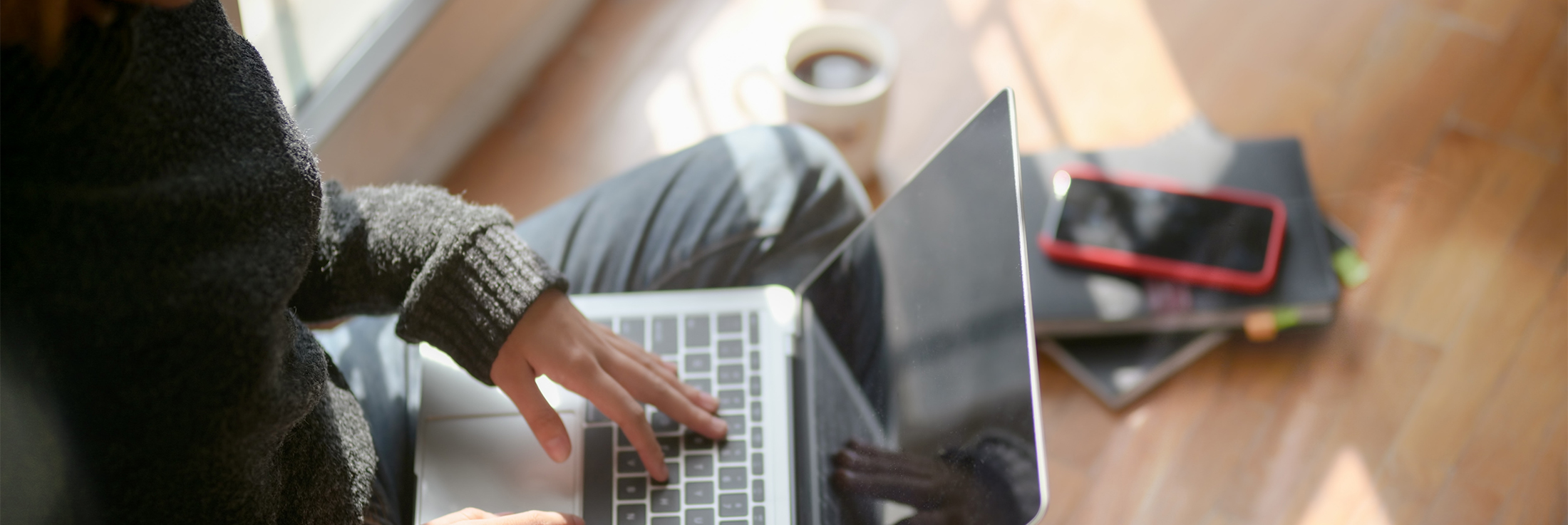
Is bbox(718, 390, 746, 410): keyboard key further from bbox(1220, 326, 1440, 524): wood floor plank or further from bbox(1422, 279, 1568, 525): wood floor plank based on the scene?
bbox(1422, 279, 1568, 525): wood floor plank

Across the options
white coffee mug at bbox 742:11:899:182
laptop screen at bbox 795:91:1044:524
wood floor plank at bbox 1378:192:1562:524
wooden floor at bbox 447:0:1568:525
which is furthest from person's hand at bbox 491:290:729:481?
wood floor plank at bbox 1378:192:1562:524

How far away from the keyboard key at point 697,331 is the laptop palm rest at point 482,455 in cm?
10

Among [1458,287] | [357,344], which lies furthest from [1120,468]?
[357,344]

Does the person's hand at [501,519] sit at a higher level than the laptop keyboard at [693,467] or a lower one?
lower

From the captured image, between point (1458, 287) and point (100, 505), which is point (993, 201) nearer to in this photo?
point (100, 505)

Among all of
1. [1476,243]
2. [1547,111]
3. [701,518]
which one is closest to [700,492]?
[701,518]

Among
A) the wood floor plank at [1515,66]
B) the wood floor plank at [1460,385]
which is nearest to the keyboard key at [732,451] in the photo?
the wood floor plank at [1460,385]

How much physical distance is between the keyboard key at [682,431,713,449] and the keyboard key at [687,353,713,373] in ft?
0.20

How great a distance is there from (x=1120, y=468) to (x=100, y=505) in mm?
930

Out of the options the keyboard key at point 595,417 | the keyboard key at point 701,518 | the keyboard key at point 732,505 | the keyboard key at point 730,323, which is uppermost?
the keyboard key at point 730,323

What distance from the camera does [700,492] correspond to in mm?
694

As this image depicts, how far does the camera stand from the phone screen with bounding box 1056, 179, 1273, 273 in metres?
1.06

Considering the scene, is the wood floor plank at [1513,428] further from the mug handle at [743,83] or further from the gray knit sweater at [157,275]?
the gray knit sweater at [157,275]

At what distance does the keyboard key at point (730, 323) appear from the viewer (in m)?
0.76
